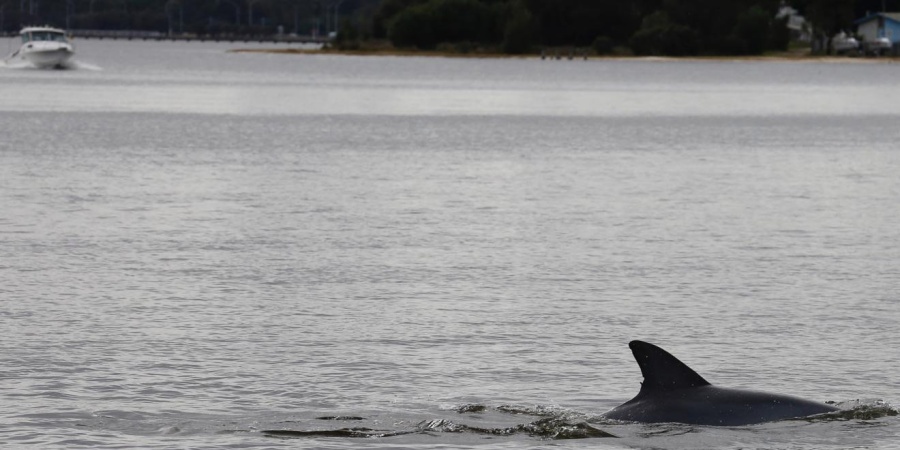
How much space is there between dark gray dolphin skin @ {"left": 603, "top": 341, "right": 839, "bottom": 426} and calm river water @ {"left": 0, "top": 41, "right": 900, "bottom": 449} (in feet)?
0.44

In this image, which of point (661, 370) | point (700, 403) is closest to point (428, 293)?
point (700, 403)

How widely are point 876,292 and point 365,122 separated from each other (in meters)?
68.6

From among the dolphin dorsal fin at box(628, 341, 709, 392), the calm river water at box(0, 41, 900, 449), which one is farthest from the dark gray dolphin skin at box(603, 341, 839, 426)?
the calm river water at box(0, 41, 900, 449)

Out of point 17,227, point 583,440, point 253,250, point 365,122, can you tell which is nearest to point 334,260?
point 253,250

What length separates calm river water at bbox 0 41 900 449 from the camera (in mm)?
18188

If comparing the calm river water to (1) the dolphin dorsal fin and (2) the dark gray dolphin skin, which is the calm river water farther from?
(1) the dolphin dorsal fin

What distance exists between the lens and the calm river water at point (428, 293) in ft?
59.7

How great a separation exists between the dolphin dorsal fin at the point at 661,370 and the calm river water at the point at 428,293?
1.40 feet

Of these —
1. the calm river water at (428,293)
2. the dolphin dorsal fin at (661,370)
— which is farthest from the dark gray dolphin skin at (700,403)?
the calm river water at (428,293)

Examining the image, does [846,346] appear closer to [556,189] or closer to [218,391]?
[218,391]

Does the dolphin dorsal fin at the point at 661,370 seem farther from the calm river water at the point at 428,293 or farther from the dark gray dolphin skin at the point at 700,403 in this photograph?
the calm river water at the point at 428,293

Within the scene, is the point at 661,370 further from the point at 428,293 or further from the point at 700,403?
the point at 428,293

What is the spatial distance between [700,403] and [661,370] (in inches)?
24.0

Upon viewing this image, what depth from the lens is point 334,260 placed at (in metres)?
31.0
